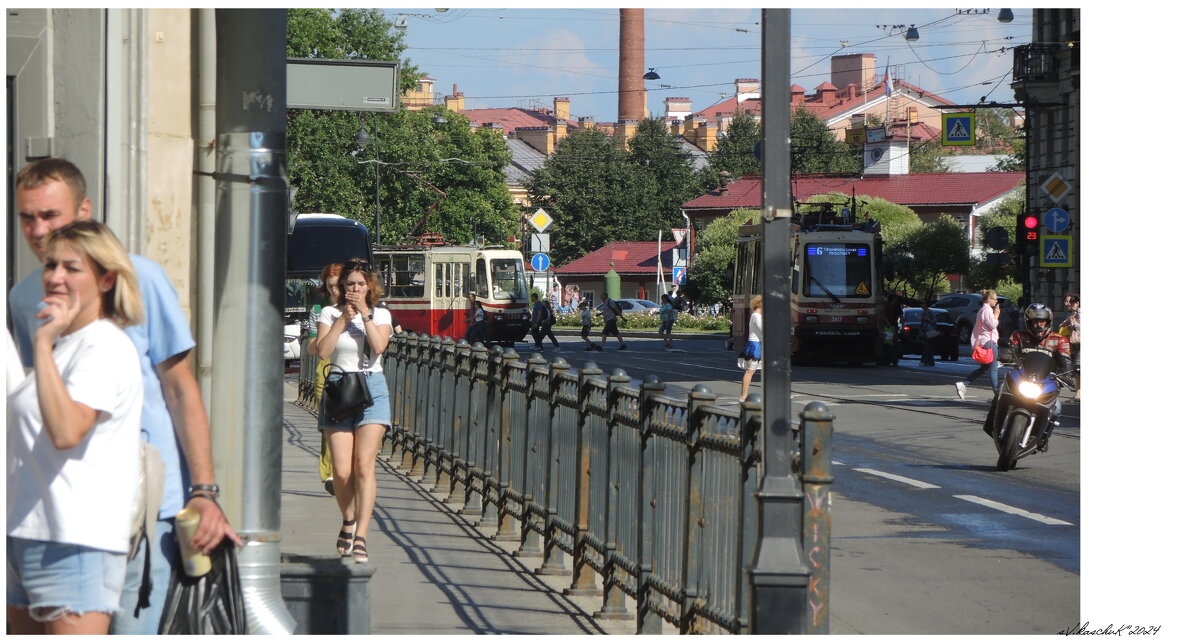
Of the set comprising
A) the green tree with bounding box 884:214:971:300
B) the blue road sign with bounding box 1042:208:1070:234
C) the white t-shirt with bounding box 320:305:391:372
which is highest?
the green tree with bounding box 884:214:971:300

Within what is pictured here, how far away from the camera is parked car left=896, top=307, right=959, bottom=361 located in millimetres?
41219

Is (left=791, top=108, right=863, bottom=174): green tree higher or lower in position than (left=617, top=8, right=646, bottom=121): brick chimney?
lower

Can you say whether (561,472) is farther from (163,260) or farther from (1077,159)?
(1077,159)

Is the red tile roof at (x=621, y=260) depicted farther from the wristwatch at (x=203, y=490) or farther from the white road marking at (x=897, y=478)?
the wristwatch at (x=203, y=490)

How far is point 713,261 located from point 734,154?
31.9m

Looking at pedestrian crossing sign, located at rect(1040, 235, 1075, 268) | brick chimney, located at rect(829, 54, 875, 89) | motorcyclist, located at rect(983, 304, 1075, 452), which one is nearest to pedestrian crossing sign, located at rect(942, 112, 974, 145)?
pedestrian crossing sign, located at rect(1040, 235, 1075, 268)

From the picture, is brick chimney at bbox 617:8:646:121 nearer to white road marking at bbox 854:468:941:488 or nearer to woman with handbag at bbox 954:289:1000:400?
woman with handbag at bbox 954:289:1000:400

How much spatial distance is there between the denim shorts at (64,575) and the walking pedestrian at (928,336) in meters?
34.9

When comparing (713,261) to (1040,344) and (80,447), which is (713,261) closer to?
(1040,344)

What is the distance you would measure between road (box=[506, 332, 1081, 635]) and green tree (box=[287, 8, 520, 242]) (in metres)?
40.0

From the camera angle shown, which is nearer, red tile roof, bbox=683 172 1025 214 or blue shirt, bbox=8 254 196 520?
blue shirt, bbox=8 254 196 520

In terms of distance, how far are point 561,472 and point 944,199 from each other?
8812cm

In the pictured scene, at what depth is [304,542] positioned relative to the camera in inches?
371

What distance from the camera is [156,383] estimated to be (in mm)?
4156
